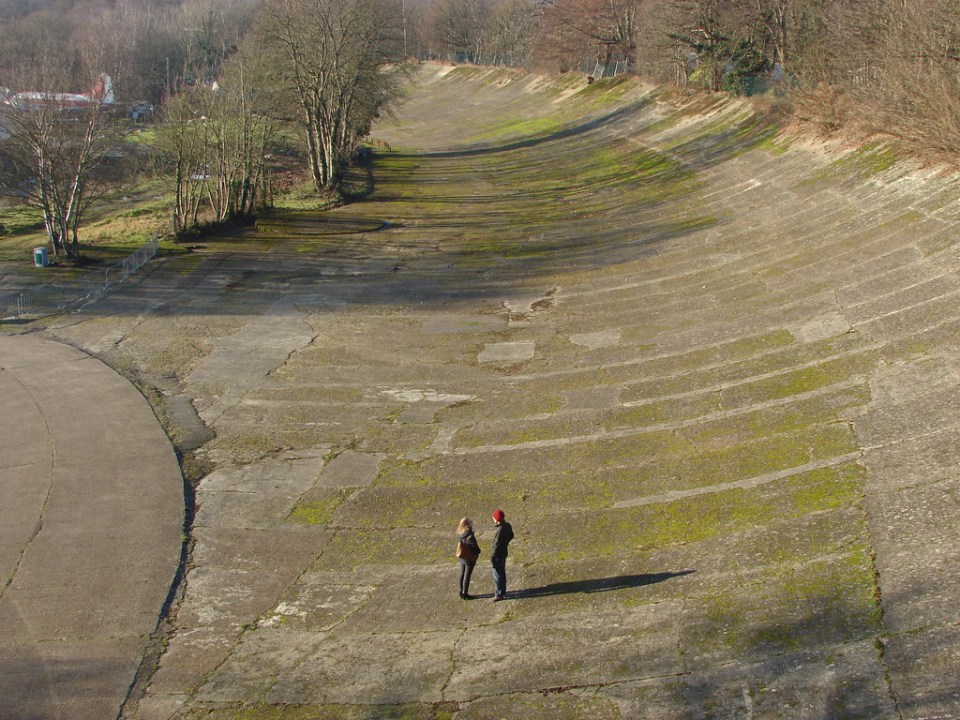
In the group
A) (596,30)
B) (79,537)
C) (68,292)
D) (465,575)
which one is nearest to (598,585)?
(465,575)

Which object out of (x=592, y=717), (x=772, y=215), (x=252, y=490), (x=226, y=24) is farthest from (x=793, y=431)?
(x=226, y=24)

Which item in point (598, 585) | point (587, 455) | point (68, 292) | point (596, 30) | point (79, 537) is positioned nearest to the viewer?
point (598, 585)

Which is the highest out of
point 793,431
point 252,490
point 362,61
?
point 362,61

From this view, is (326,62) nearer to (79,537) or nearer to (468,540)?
(79,537)

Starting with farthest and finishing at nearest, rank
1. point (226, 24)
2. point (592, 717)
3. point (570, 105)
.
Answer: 1. point (226, 24)
2. point (570, 105)
3. point (592, 717)

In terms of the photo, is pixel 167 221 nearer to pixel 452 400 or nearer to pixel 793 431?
pixel 452 400

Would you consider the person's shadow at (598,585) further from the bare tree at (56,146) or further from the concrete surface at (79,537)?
the bare tree at (56,146)

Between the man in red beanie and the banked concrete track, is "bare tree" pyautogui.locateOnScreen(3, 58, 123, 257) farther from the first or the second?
the man in red beanie
